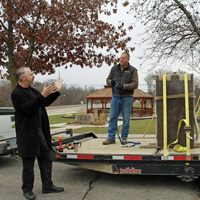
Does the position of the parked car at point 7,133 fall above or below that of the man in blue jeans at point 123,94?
below

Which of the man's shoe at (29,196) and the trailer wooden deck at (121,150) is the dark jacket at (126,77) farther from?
the man's shoe at (29,196)

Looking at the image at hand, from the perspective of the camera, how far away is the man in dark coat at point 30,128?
424 cm

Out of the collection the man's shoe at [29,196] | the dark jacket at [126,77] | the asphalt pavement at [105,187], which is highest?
the dark jacket at [126,77]

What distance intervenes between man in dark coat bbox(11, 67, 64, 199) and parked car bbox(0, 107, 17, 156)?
7.14 feet

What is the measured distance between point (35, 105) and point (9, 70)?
6.34 m

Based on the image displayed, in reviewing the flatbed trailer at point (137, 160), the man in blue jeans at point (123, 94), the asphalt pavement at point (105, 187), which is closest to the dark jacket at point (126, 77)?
the man in blue jeans at point (123, 94)

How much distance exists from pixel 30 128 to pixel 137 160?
1707mm

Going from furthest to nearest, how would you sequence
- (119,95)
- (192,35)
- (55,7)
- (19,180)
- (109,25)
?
(192,35) → (109,25) → (55,7) → (119,95) → (19,180)

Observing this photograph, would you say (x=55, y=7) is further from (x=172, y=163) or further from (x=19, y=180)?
(x=172, y=163)

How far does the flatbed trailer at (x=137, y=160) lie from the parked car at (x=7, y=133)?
1.89m

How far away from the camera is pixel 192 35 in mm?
12094

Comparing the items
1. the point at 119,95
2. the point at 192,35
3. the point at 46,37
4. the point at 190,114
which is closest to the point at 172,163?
the point at 190,114

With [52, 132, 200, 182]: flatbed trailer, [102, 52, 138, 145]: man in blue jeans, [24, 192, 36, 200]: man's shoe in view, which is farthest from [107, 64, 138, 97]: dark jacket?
[24, 192, 36, 200]: man's shoe

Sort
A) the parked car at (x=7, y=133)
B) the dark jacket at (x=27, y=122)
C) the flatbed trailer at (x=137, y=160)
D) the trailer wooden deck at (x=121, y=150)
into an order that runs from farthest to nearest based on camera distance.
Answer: the parked car at (x=7, y=133)
the trailer wooden deck at (x=121, y=150)
the flatbed trailer at (x=137, y=160)
the dark jacket at (x=27, y=122)
